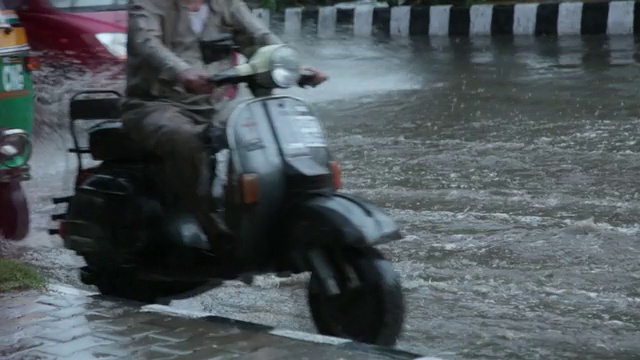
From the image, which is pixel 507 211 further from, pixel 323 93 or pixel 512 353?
pixel 323 93

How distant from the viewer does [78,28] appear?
10555 mm

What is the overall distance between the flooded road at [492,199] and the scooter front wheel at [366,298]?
371 mm

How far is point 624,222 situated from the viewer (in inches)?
250

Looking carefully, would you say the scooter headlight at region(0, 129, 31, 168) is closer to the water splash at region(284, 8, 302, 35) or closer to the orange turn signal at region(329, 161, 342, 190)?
the orange turn signal at region(329, 161, 342, 190)

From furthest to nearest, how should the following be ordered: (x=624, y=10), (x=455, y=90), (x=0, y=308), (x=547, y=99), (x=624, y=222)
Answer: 1. (x=624, y=10)
2. (x=455, y=90)
3. (x=547, y=99)
4. (x=624, y=222)
5. (x=0, y=308)

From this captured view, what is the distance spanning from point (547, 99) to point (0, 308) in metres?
6.73

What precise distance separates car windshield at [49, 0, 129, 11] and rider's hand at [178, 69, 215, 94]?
22.1 ft

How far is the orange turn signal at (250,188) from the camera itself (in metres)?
4.27

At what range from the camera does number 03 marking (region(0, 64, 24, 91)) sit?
6.57m

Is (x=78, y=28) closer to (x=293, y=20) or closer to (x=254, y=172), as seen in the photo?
(x=254, y=172)

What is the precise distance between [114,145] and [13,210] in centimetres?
133

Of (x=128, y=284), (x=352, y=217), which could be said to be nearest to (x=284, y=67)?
(x=352, y=217)

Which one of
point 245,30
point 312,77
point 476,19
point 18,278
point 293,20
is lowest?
point 293,20

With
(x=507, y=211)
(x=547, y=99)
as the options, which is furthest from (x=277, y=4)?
(x=507, y=211)
